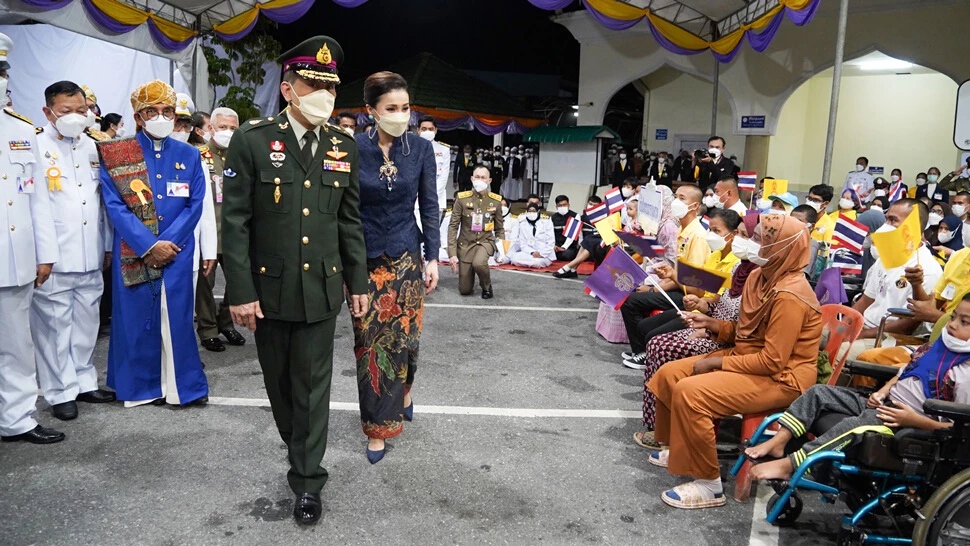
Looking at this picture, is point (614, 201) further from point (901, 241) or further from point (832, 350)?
point (832, 350)

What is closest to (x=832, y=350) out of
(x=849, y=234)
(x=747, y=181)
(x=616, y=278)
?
(x=616, y=278)

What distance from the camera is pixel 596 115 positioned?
17656mm

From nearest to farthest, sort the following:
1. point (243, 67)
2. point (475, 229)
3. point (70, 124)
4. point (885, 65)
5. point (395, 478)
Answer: point (395, 478), point (70, 124), point (475, 229), point (243, 67), point (885, 65)

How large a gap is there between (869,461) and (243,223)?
101 inches

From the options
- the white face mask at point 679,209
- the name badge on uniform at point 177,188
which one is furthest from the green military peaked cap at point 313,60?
the white face mask at point 679,209

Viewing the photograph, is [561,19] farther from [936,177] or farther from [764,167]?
[936,177]

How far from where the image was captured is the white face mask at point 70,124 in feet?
12.2

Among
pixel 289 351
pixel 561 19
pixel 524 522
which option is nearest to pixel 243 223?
pixel 289 351

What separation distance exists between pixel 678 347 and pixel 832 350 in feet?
2.62

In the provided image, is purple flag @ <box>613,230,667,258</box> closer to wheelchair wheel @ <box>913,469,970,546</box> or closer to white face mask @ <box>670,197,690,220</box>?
white face mask @ <box>670,197,690,220</box>

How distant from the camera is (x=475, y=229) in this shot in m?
7.96

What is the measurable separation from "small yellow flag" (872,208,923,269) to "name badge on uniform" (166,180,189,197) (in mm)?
4098

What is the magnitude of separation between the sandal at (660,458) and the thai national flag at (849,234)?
3099mm

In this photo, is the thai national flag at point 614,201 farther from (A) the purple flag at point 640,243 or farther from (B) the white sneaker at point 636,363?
(B) the white sneaker at point 636,363
